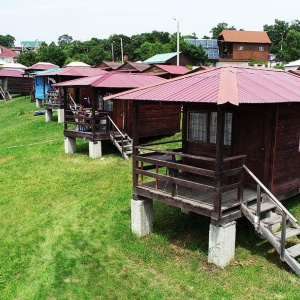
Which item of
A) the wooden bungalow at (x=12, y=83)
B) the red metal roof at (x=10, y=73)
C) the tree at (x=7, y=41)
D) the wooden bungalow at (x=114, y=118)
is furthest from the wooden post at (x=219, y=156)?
the tree at (x=7, y=41)

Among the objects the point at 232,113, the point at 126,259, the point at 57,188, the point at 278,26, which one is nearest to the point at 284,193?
the point at 232,113

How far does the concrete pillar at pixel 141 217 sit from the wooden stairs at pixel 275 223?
8.97 feet

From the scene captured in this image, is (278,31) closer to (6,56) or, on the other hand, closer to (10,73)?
(6,56)

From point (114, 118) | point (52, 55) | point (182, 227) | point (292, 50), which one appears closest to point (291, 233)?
point (182, 227)

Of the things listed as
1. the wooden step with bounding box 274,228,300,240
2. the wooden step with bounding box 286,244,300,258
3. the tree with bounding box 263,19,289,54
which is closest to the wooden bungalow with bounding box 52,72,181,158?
the wooden step with bounding box 274,228,300,240

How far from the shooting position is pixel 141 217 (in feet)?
35.2

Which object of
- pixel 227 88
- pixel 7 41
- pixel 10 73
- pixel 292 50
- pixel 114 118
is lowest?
pixel 114 118

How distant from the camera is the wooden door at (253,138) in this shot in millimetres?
10047

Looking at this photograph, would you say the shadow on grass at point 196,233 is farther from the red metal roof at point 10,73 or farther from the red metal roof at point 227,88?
the red metal roof at point 10,73

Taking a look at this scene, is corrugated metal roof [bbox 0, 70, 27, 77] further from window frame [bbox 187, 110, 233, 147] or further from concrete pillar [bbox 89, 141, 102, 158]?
window frame [bbox 187, 110, 233, 147]

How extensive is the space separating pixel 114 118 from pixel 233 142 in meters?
10.8

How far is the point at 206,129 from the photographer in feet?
36.5

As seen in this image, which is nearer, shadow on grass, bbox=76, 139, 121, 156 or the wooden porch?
the wooden porch

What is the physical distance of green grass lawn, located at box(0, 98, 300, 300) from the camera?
858 cm
